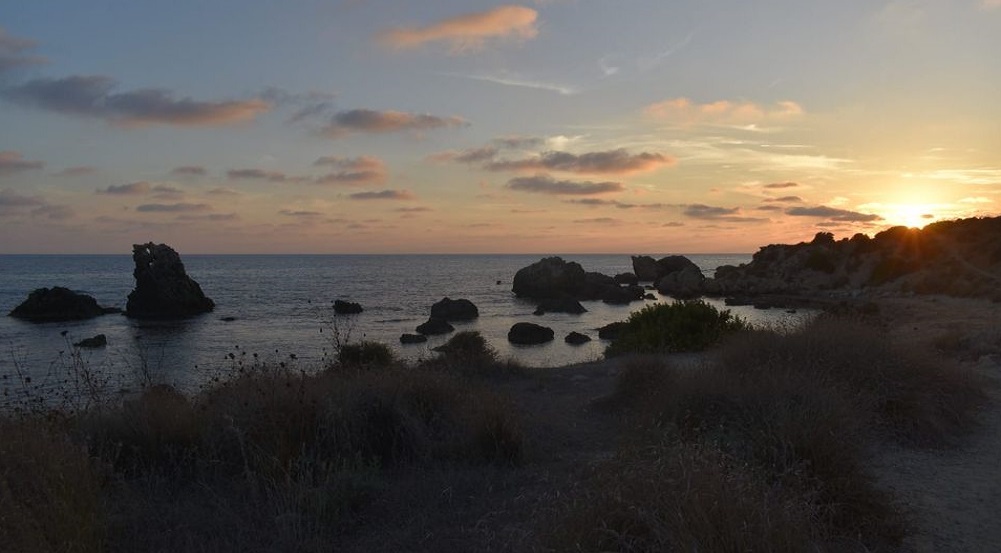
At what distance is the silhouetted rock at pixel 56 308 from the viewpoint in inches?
1847

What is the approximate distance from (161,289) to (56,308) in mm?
6580

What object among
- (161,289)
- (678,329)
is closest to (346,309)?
(161,289)

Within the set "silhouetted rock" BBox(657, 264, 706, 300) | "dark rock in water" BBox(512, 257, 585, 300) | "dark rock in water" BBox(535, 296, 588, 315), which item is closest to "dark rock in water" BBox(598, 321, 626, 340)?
"dark rock in water" BBox(535, 296, 588, 315)

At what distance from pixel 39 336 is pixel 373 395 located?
36357 mm

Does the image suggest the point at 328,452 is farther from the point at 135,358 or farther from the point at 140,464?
the point at 135,358

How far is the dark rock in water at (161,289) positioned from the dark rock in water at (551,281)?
28.7 meters

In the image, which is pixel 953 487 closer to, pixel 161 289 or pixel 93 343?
pixel 93 343

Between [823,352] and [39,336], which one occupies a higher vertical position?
[823,352]

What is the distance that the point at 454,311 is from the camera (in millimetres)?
44906

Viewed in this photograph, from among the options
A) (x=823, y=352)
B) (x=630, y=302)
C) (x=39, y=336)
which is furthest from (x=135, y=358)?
(x=630, y=302)

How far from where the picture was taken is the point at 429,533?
17.2 feet

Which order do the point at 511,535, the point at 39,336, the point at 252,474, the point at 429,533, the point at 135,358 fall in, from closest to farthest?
the point at 511,535 < the point at 429,533 < the point at 252,474 < the point at 135,358 < the point at 39,336

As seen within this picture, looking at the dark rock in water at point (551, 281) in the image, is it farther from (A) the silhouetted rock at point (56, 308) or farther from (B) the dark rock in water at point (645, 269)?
(A) the silhouetted rock at point (56, 308)

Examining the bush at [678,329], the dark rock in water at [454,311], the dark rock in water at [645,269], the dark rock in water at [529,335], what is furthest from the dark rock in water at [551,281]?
the bush at [678,329]
